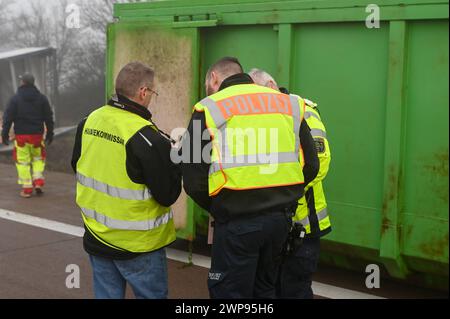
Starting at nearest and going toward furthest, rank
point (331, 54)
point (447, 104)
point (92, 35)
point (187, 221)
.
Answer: point (447, 104) → point (331, 54) → point (187, 221) → point (92, 35)

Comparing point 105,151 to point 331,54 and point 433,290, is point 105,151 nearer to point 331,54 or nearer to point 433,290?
point 331,54

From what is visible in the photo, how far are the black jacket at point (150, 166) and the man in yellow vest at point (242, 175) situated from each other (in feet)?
0.39

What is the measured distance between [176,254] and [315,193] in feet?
7.96

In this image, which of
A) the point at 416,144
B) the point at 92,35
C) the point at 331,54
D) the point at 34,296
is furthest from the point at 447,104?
the point at 92,35

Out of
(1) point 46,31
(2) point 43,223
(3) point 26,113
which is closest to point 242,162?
(2) point 43,223

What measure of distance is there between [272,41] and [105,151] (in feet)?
7.65

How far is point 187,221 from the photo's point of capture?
5.94 m

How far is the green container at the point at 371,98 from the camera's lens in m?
4.52

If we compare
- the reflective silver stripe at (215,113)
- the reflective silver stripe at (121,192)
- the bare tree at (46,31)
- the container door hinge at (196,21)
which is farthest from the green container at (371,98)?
the bare tree at (46,31)

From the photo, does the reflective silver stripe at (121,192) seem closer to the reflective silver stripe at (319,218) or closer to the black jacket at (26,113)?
the reflective silver stripe at (319,218)

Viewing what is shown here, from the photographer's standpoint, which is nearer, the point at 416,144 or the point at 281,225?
the point at 281,225

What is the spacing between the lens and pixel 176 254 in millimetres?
6227

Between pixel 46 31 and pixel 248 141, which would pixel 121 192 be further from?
pixel 46 31

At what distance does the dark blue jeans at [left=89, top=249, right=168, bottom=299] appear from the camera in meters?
3.51
